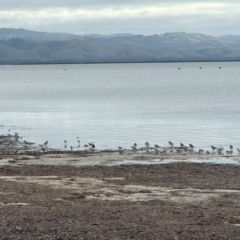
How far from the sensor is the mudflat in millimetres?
11352

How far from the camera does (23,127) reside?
42.5 meters

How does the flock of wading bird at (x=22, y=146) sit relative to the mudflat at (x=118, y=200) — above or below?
below

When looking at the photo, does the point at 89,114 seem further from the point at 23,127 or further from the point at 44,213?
the point at 44,213

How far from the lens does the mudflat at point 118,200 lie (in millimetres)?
11352

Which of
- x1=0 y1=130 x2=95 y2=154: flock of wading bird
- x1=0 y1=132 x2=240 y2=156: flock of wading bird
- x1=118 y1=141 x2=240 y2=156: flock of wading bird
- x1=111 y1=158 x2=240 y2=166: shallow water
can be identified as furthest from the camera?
x1=0 y1=130 x2=95 y2=154: flock of wading bird

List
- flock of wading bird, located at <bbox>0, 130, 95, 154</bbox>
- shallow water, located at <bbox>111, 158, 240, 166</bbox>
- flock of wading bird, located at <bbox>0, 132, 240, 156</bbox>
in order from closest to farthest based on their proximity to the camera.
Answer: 1. shallow water, located at <bbox>111, 158, 240, 166</bbox>
2. flock of wading bird, located at <bbox>0, 132, 240, 156</bbox>
3. flock of wading bird, located at <bbox>0, 130, 95, 154</bbox>

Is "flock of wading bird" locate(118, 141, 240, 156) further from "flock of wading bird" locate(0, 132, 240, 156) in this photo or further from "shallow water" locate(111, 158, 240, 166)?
"shallow water" locate(111, 158, 240, 166)

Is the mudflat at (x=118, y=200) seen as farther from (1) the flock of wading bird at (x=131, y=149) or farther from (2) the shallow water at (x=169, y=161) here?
(1) the flock of wading bird at (x=131, y=149)

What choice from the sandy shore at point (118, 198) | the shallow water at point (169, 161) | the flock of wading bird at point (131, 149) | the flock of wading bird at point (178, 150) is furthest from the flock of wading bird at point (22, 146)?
the shallow water at point (169, 161)

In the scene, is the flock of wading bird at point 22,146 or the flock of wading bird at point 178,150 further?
the flock of wading bird at point 22,146

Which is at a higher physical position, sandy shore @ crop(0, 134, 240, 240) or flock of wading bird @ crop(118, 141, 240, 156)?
sandy shore @ crop(0, 134, 240, 240)

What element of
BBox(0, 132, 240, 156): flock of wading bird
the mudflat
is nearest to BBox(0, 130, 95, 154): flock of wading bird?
BBox(0, 132, 240, 156): flock of wading bird

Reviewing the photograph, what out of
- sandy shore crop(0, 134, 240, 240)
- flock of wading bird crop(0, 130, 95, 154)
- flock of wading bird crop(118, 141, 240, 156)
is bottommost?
flock of wading bird crop(0, 130, 95, 154)

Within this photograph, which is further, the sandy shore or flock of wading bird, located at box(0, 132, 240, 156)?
flock of wading bird, located at box(0, 132, 240, 156)
